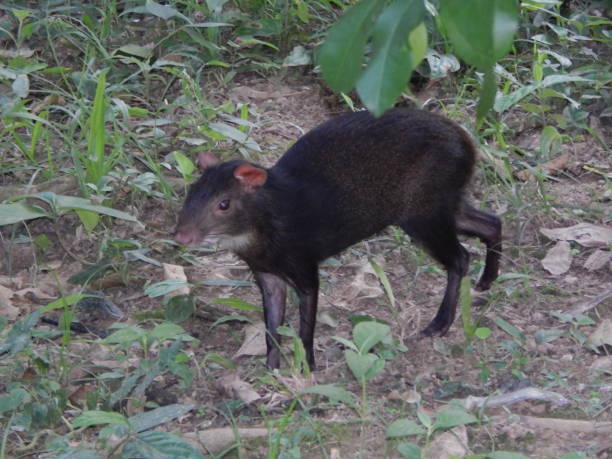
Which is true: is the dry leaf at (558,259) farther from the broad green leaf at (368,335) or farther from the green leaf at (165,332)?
the green leaf at (165,332)

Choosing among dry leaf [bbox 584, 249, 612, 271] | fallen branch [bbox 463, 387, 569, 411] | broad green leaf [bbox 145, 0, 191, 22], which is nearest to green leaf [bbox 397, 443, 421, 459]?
fallen branch [bbox 463, 387, 569, 411]

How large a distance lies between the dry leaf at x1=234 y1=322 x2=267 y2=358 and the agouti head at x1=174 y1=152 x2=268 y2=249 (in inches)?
19.7

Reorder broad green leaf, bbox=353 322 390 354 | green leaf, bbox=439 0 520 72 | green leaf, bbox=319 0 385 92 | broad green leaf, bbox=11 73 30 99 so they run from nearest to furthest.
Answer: green leaf, bbox=439 0 520 72, green leaf, bbox=319 0 385 92, broad green leaf, bbox=353 322 390 354, broad green leaf, bbox=11 73 30 99

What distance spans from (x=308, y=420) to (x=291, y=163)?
1512 mm

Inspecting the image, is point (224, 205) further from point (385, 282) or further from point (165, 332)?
point (385, 282)

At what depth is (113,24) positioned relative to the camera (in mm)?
7508

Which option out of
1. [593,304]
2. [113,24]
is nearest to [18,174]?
[113,24]

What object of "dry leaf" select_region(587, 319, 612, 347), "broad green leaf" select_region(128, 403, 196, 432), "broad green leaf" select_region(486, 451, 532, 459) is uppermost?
"broad green leaf" select_region(486, 451, 532, 459)

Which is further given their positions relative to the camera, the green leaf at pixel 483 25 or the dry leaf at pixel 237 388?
the dry leaf at pixel 237 388

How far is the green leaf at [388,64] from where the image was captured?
186cm

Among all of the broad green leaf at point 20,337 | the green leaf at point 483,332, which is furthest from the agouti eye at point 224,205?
the green leaf at point 483,332

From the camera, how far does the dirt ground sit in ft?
13.1

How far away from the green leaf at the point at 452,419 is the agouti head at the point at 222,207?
136 cm

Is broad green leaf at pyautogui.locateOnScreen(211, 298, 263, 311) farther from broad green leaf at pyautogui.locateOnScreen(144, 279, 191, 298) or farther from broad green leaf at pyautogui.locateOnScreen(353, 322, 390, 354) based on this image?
broad green leaf at pyautogui.locateOnScreen(353, 322, 390, 354)
